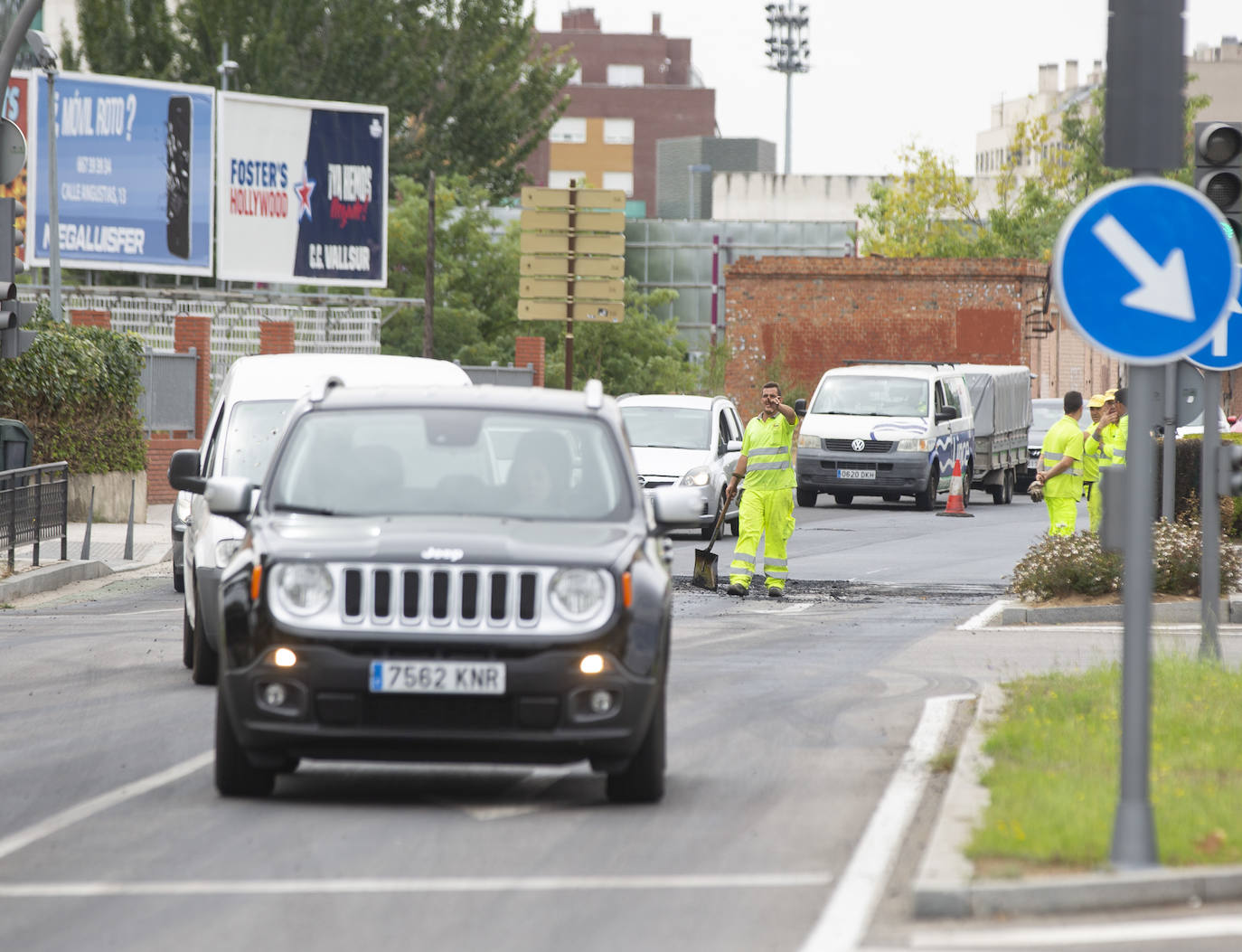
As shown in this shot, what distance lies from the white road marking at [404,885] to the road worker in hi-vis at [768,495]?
38.6 ft

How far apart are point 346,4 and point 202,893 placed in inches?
2306

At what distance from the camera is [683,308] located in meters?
89.6

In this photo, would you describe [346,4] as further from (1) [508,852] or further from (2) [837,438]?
(1) [508,852]

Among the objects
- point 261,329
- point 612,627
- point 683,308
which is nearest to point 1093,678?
point 612,627

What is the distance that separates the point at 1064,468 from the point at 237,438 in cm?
875

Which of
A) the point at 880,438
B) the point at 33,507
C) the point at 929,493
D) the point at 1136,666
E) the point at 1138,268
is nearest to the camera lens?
the point at 1136,666

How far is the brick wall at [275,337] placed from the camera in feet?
133

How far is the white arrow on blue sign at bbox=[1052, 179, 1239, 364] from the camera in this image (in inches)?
275

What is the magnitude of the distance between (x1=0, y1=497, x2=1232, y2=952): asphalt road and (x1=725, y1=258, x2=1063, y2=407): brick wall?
155ft

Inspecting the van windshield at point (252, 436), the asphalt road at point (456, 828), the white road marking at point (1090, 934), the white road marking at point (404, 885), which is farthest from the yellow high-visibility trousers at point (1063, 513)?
the white road marking at point (1090, 934)

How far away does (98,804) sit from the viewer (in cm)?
831

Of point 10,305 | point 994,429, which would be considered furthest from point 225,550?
point 994,429

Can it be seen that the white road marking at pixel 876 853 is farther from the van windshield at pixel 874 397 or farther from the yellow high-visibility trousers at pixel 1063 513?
the van windshield at pixel 874 397

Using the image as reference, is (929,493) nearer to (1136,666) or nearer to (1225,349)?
(1225,349)
